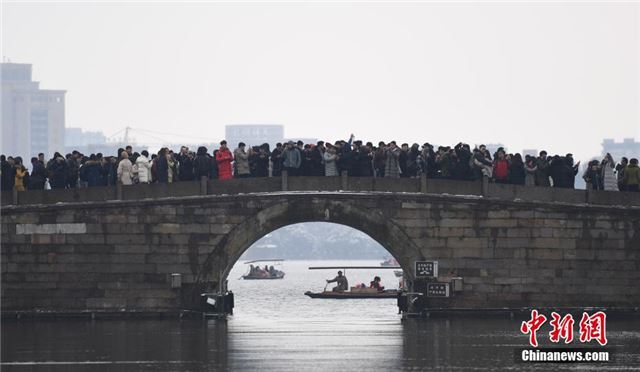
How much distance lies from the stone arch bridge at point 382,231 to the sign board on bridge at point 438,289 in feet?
1.09

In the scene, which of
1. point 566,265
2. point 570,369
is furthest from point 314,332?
point 570,369

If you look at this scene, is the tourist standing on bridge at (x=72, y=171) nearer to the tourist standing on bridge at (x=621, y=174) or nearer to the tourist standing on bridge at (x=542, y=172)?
the tourist standing on bridge at (x=542, y=172)

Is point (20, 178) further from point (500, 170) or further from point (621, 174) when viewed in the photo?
point (621, 174)

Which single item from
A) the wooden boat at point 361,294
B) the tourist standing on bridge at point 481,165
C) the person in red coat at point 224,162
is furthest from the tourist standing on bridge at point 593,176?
the wooden boat at point 361,294

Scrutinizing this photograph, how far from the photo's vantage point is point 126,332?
1976 inches

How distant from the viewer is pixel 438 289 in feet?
178

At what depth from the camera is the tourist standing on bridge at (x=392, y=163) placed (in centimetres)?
5503

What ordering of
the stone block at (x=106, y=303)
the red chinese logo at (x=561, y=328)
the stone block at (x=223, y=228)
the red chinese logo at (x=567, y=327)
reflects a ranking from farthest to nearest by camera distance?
1. the stone block at (x=223, y=228)
2. the stone block at (x=106, y=303)
3. the red chinese logo at (x=561, y=328)
4. the red chinese logo at (x=567, y=327)

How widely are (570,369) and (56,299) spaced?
64.0 feet

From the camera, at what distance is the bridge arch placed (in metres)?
54.6

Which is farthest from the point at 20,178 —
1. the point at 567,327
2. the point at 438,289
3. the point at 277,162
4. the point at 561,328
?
the point at 567,327

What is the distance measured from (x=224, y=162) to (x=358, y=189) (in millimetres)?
4208

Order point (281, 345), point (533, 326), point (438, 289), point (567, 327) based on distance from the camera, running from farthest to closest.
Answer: point (438, 289) → point (533, 326) → point (567, 327) → point (281, 345)

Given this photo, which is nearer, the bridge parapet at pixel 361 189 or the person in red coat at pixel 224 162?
the bridge parapet at pixel 361 189
